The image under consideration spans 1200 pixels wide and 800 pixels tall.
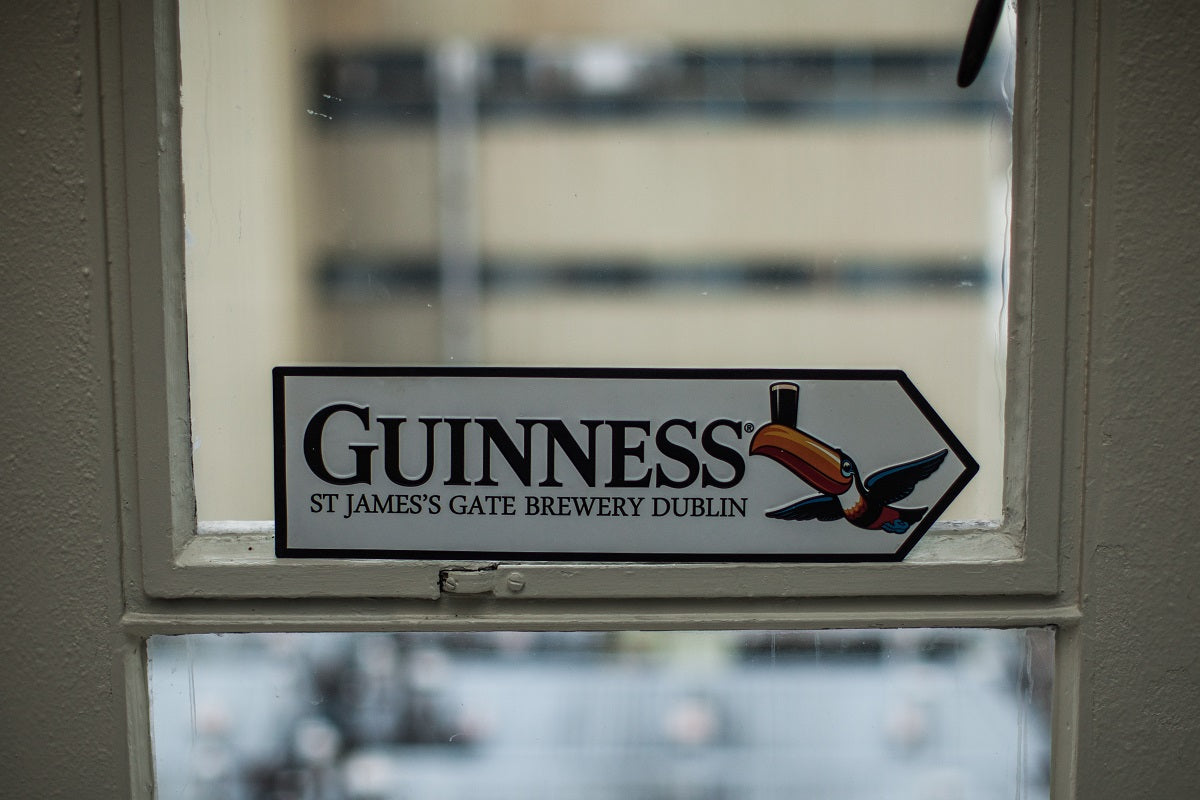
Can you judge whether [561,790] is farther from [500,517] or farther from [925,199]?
[925,199]

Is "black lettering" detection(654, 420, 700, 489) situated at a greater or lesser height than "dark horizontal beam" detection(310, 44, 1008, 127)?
lesser

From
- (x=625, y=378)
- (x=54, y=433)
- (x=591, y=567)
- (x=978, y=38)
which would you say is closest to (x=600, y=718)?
(x=591, y=567)

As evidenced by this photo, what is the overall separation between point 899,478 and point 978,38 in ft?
2.16

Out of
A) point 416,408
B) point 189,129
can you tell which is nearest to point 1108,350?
point 416,408

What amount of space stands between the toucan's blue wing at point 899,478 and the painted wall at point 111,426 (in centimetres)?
21

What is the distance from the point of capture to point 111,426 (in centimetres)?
116

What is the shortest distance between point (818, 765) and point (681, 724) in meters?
0.22

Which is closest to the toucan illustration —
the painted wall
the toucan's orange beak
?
the toucan's orange beak

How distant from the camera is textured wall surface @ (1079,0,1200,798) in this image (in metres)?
1.12

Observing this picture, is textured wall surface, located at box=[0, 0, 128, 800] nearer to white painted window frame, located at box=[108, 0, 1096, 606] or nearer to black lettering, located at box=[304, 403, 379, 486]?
white painted window frame, located at box=[108, 0, 1096, 606]

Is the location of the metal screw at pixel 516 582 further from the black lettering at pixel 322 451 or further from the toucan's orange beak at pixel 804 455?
the toucan's orange beak at pixel 804 455

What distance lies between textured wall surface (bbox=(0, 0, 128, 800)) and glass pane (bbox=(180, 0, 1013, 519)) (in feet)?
0.46

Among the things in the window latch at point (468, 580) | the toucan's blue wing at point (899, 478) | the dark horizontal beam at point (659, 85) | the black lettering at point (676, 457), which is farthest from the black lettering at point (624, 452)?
the dark horizontal beam at point (659, 85)

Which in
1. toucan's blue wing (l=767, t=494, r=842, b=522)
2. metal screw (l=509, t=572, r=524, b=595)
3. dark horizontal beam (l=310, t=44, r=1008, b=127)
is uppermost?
dark horizontal beam (l=310, t=44, r=1008, b=127)
